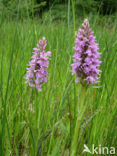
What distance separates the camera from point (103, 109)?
124 centimetres

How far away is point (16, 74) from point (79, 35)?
0.81 meters

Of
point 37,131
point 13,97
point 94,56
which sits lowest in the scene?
point 37,131

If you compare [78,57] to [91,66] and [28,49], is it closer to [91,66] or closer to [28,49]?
[91,66]

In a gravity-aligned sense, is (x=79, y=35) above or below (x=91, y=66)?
above

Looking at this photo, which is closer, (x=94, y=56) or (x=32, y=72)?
(x=94, y=56)

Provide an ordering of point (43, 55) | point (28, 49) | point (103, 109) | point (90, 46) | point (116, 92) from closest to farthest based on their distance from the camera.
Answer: point (90, 46), point (43, 55), point (103, 109), point (116, 92), point (28, 49)

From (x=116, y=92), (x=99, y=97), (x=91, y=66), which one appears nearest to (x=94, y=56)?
(x=91, y=66)

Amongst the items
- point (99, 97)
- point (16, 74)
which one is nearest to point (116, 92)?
point (99, 97)

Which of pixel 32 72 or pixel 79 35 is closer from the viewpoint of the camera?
pixel 79 35

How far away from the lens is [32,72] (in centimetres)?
105

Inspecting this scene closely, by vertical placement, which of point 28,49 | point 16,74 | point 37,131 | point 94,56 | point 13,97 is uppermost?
point 28,49

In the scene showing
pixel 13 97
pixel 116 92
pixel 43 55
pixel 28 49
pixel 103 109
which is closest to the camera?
pixel 43 55

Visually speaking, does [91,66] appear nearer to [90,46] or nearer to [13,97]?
[90,46]

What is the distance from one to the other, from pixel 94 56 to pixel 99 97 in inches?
19.1
